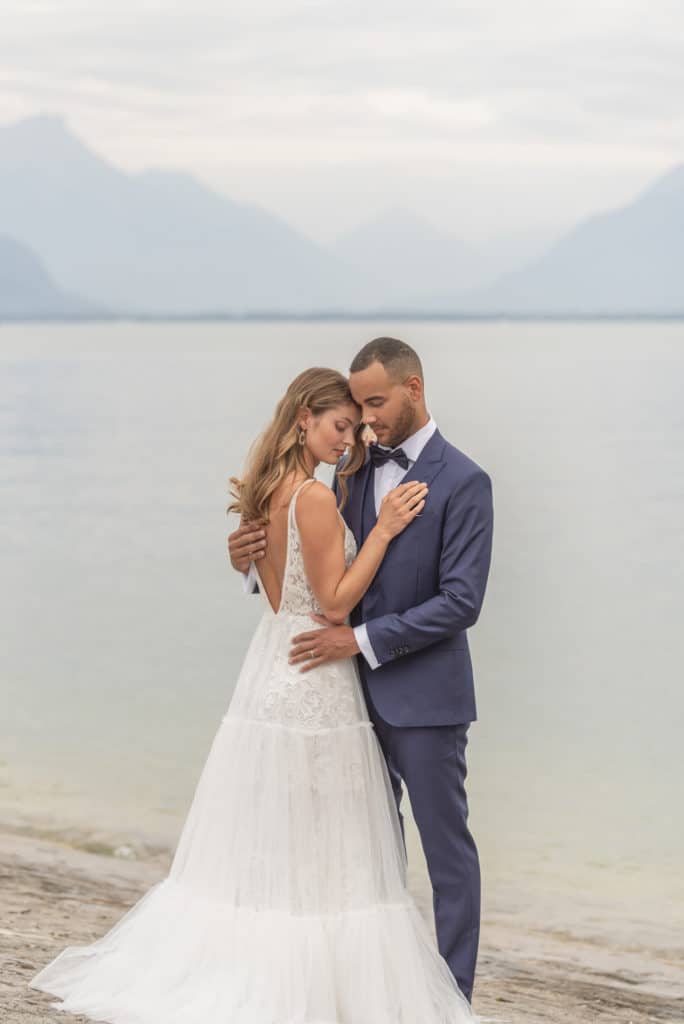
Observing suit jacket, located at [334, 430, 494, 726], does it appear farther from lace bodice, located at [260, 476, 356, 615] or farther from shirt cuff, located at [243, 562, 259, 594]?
shirt cuff, located at [243, 562, 259, 594]

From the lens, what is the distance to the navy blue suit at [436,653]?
12.5ft

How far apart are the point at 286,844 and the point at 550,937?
142 inches

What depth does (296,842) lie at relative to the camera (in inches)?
151

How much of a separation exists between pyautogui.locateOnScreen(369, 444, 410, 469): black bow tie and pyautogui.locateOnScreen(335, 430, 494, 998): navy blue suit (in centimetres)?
3

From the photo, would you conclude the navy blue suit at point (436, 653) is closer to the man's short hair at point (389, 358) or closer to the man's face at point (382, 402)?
the man's face at point (382, 402)

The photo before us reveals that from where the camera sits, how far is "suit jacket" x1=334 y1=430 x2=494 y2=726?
3797 millimetres

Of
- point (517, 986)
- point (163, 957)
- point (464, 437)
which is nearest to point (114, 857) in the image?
point (517, 986)

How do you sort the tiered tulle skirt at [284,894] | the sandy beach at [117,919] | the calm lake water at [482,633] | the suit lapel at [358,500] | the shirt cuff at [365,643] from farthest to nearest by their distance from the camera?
1. the calm lake water at [482,633]
2. the sandy beach at [117,919]
3. the suit lapel at [358,500]
4. the shirt cuff at [365,643]
5. the tiered tulle skirt at [284,894]

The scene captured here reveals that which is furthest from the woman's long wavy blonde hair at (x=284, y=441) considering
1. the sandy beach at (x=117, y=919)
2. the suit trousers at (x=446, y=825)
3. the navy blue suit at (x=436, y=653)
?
the sandy beach at (x=117, y=919)

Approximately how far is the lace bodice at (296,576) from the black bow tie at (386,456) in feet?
0.65

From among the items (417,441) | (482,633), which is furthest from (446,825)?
(482,633)

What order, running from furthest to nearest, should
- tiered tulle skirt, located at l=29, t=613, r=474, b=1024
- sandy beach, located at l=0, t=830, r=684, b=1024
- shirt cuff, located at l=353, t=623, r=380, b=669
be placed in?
sandy beach, located at l=0, t=830, r=684, b=1024 → shirt cuff, located at l=353, t=623, r=380, b=669 → tiered tulle skirt, located at l=29, t=613, r=474, b=1024

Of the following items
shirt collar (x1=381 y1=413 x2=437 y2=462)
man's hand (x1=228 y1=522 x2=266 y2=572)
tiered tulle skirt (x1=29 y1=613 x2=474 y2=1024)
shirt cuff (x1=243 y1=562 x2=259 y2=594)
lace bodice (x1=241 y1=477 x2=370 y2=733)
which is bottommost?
tiered tulle skirt (x1=29 y1=613 x2=474 y2=1024)

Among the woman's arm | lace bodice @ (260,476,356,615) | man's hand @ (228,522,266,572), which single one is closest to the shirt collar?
the woman's arm
